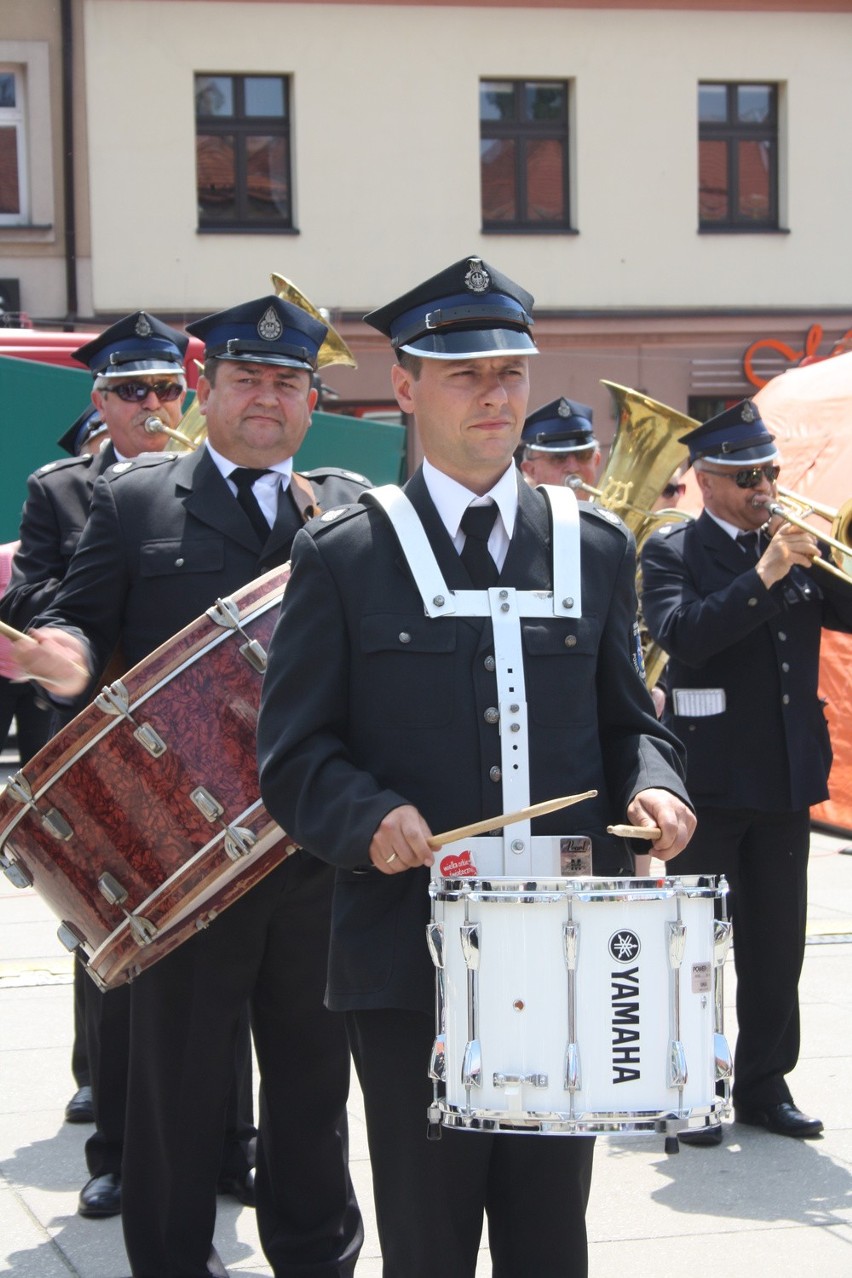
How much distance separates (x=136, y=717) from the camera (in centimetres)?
382

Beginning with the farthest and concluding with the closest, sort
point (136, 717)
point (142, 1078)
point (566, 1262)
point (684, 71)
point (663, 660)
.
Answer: point (684, 71) → point (663, 660) → point (142, 1078) → point (136, 717) → point (566, 1262)

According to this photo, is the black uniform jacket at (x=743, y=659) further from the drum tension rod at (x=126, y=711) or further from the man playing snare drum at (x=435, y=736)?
the man playing snare drum at (x=435, y=736)

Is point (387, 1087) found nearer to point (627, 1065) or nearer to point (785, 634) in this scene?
point (627, 1065)

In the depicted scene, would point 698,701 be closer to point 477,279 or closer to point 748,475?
point 748,475

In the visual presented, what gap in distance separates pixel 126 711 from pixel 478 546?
96 centimetres

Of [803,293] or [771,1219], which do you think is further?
[803,293]

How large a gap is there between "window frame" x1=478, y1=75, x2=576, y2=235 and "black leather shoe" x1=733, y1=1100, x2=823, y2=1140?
17154 mm

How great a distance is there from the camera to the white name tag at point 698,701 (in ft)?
18.7

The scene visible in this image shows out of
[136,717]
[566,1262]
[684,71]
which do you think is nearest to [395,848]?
[566,1262]

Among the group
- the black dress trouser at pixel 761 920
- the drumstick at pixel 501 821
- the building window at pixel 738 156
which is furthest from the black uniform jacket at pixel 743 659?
the building window at pixel 738 156

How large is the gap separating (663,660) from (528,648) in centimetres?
529

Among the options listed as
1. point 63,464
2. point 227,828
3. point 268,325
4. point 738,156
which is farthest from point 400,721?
point 738,156

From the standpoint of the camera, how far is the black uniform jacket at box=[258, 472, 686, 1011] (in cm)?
306

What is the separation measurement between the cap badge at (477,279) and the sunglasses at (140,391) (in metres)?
2.65
